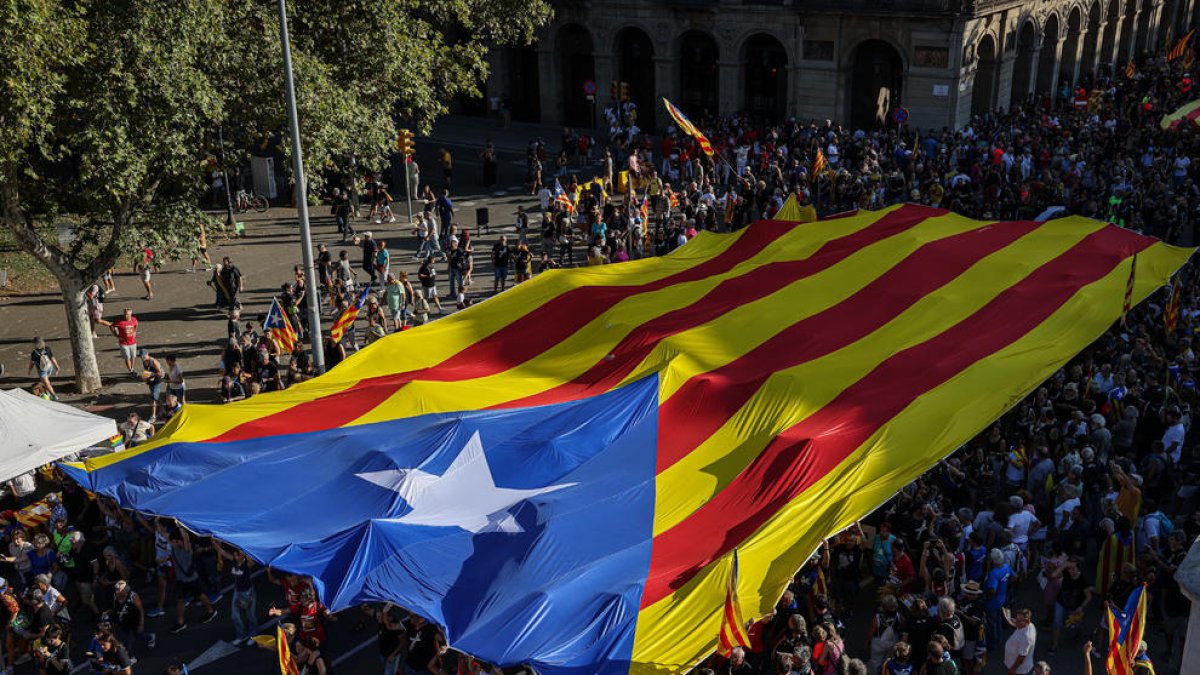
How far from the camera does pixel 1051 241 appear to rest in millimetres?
20281

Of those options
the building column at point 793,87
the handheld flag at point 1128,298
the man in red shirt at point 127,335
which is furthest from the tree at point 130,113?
the building column at point 793,87

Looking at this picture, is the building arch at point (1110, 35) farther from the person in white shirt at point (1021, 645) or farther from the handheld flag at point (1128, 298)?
the person in white shirt at point (1021, 645)

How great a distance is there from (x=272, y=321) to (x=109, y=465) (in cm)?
664

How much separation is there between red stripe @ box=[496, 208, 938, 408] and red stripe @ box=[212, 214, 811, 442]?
3.37 ft

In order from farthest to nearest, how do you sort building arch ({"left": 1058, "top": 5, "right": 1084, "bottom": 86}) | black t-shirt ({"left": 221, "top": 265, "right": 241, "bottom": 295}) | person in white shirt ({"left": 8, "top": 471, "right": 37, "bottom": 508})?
1. building arch ({"left": 1058, "top": 5, "right": 1084, "bottom": 86})
2. black t-shirt ({"left": 221, "top": 265, "right": 241, "bottom": 295})
3. person in white shirt ({"left": 8, "top": 471, "right": 37, "bottom": 508})

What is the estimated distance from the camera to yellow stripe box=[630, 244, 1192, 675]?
10922 millimetres

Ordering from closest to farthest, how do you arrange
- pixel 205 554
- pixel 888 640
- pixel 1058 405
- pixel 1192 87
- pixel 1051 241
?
pixel 888 640
pixel 205 554
pixel 1058 405
pixel 1051 241
pixel 1192 87

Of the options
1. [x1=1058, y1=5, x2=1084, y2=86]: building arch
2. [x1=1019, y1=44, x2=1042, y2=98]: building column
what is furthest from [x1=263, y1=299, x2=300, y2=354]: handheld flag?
[x1=1058, y1=5, x2=1084, y2=86]: building arch

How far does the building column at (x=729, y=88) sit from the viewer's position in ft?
133

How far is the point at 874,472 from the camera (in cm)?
1334

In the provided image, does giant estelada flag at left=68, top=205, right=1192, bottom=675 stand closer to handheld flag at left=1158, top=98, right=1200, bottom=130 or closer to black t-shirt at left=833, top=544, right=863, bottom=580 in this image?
black t-shirt at left=833, top=544, right=863, bottom=580

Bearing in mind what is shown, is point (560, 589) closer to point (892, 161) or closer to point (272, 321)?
point (272, 321)

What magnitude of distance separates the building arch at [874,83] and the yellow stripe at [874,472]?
24.0 m

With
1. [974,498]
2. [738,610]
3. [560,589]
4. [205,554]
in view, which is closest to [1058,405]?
[974,498]
